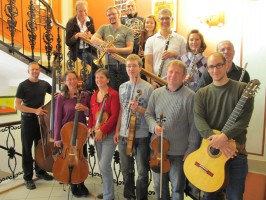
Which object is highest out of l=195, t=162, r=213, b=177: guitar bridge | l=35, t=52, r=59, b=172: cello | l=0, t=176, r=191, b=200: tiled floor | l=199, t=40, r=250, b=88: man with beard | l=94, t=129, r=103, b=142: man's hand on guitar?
l=199, t=40, r=250, b=88: man with beard

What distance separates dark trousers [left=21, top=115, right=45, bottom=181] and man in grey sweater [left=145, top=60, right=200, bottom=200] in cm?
159

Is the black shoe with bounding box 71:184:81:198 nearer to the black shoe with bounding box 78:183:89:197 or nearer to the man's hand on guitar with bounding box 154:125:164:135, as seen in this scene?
the black shoe with bounding box 78:183:89:197

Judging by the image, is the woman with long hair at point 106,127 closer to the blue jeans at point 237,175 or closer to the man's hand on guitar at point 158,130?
the man's hand on guitar at point 158,130

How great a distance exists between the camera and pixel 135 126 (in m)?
2.17

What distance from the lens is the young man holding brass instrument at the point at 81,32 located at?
315 centimetres

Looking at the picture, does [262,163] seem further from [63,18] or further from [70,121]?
[63,18]

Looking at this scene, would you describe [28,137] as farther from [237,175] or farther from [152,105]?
[237,175]

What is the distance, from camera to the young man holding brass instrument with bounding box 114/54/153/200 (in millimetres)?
2168

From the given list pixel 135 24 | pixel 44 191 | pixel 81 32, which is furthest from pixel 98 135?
pixel 135 24

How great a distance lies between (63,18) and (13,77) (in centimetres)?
237

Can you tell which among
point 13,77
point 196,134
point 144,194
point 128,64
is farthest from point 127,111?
point 13,77

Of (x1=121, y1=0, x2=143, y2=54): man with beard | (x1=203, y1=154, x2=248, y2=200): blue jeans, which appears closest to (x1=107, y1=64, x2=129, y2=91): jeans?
(x1=121, y1=0, x2=143, y2=54): man with beard

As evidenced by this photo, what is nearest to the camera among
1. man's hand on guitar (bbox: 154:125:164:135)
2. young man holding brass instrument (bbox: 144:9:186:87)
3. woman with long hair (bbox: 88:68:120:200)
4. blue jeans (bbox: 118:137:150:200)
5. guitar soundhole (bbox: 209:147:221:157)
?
guitar soundhole (bbox: 209:147:221:157)

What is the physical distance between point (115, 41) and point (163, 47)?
0.61 meters
